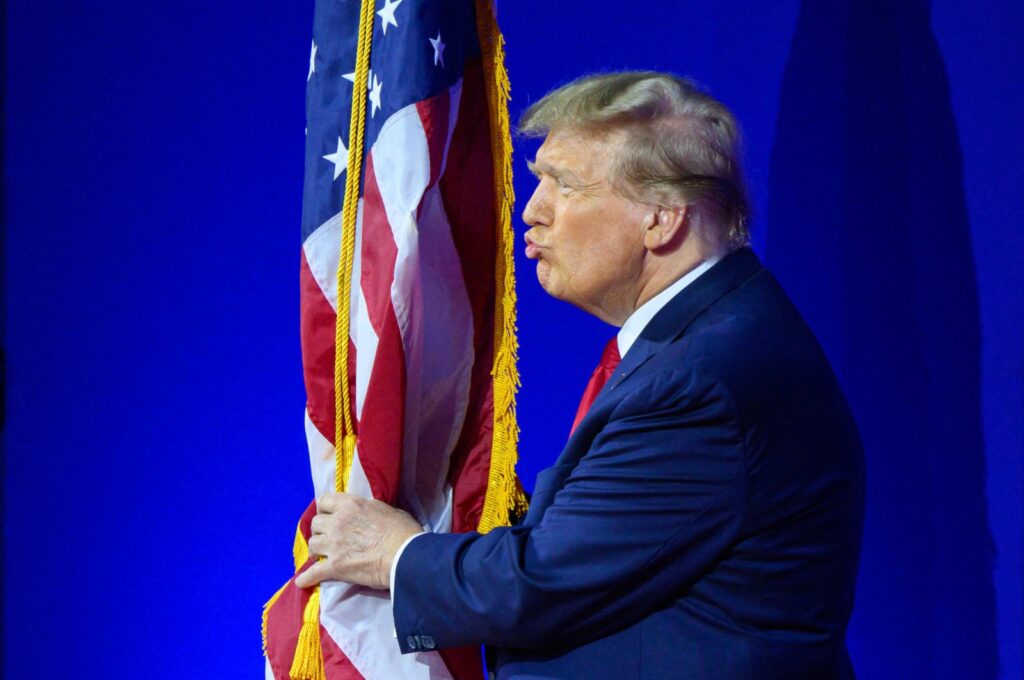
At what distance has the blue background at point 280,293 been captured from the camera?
1635mm

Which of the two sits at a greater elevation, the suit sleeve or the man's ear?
the man's ear

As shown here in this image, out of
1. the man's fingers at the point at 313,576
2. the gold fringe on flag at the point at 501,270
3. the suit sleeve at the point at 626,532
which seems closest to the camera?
the suit sleeve at the point at 626,532

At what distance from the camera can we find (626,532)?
111 centimetres

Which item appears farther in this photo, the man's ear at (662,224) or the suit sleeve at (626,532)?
the man's ear at (662,224)

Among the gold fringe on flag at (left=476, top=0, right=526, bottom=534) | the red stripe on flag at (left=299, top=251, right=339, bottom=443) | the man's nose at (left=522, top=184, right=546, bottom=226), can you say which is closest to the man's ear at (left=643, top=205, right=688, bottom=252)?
the man's nose at (left=522, top=184, right=546, bottom=226)

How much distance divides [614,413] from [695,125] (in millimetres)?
341

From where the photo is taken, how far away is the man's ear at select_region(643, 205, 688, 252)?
4.13ft

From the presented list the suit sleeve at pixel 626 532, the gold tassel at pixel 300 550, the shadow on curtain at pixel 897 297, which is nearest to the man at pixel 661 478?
the suit sleeve at pixel 626 532

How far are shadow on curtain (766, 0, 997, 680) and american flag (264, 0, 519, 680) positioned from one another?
537 mm

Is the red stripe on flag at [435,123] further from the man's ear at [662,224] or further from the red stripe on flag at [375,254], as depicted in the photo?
the man's ear at [662,224]

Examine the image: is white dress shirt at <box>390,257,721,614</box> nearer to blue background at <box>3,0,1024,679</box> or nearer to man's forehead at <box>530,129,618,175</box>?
man's forehead at <box>530,129,618,175</box>

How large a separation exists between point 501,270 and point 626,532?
1.46 ft

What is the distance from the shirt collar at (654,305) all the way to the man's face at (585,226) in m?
0.02

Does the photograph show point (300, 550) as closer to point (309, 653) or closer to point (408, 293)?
point (309, 653)
